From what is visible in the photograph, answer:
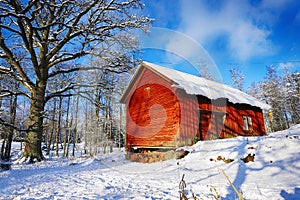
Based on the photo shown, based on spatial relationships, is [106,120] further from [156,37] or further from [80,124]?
[156,37]

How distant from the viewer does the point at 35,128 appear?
31.3 ft

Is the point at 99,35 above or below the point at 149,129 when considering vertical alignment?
above

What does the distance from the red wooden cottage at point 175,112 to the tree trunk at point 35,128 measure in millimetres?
6386

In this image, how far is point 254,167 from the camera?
603 centimetres

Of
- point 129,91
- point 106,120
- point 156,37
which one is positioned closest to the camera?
point 156,37

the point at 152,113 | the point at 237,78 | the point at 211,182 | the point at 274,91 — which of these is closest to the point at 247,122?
the point at 152,113

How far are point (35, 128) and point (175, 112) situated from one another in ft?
25.2

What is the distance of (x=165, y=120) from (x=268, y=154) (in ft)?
20.2

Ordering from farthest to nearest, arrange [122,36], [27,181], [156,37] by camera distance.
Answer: [156,37] < [122,36] < [27,181]

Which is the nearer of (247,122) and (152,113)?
(152,113)

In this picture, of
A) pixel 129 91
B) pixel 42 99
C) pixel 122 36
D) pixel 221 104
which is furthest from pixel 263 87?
pixel 42 99

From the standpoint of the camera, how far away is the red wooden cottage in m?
10.9

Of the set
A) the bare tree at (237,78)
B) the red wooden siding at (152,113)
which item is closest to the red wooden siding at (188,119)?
the red wooden siding at (152,113)

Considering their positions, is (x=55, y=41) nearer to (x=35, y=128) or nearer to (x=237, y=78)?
(x=35, y=128)
